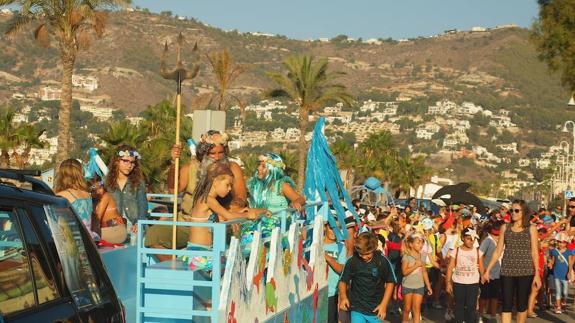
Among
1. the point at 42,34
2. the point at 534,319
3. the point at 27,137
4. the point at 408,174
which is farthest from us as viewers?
the point at 408,174

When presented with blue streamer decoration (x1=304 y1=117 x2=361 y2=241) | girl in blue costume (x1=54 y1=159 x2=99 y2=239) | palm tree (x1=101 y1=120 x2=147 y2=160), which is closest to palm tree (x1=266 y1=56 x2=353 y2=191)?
palm tree (x1=101 y1=120 x2=147 y2=160)

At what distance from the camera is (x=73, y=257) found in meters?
5.29

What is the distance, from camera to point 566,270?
2077cm

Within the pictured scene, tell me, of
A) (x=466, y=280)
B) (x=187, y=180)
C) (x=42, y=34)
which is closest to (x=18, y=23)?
(x=42, y=34)

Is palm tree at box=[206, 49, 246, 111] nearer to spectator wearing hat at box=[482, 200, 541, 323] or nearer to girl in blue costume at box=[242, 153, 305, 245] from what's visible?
spectator wearing hat at box=[482, 200, 541, 323]

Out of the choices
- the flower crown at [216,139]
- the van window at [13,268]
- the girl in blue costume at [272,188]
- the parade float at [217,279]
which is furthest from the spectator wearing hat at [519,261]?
the van window at [13,268]

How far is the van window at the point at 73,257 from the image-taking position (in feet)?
16.8

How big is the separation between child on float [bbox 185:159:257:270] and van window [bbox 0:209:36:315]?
428 centimetres

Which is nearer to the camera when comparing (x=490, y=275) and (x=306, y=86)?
(x=490, y=275)

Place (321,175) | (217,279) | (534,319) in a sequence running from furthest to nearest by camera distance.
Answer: (534,319), (321,175), (217,279)

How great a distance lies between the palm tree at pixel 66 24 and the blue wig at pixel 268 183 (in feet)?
82.3

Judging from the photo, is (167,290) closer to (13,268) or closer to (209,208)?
(209,208)

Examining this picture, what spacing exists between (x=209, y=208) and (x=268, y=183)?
2.71m

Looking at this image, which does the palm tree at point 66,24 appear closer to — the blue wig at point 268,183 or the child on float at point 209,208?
the blue wig at point 268,183
